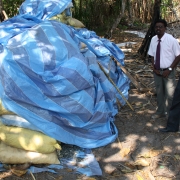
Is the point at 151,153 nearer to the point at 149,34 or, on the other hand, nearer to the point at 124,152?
the point at 124,152

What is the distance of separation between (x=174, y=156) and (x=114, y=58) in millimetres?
2512

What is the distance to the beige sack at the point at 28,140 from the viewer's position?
337cm

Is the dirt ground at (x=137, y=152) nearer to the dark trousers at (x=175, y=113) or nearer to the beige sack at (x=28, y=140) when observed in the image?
the dark trousers at (x=175, y=113)

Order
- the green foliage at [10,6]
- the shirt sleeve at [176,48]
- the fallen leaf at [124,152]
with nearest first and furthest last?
the fallen leaf at [124,152]
the shirt sleeve at [176,48]
the green foliage at [10,6]

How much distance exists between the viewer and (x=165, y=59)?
158 inches

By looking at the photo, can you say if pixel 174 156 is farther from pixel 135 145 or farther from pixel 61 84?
pixel 61 84

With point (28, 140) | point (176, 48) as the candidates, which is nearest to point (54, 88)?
point (28, 140)

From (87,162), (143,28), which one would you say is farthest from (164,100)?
(143,28)

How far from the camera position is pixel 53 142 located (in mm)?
3428

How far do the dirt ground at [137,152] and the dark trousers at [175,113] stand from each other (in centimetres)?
12

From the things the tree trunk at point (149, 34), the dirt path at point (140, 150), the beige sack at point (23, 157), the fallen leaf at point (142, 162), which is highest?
the tree trunk at point (149, 34)

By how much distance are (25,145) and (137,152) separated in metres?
1.47

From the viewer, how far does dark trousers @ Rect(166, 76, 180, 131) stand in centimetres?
374

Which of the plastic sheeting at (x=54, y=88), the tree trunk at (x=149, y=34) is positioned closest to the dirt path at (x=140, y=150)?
the plastic sheeting at (x=54, y=88)
